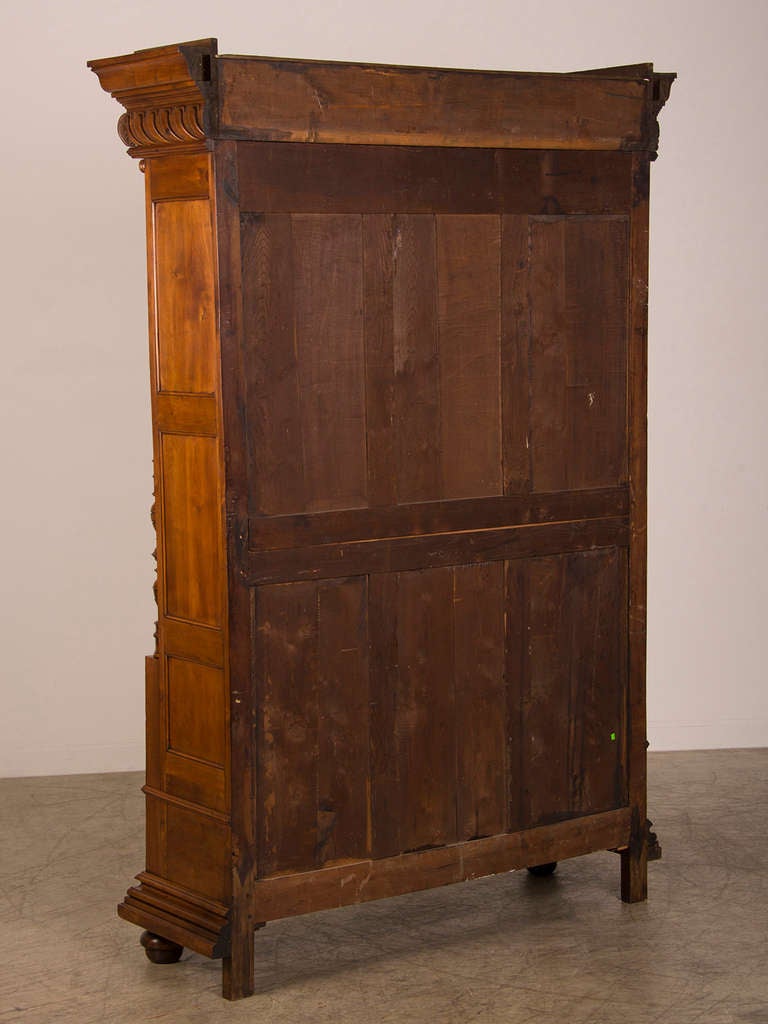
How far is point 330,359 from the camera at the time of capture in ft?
12.6

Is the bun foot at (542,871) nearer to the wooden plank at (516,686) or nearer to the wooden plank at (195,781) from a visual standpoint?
the wooden plank at (516,686)

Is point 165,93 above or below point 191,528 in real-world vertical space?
above

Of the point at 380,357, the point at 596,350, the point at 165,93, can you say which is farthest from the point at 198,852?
the point at 165,93

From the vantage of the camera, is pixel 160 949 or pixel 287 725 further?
pixel 160 949

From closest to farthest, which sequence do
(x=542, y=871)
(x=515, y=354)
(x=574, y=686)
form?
(x=515, y=354) → (x=574, y=686) → (x=542, y=871)

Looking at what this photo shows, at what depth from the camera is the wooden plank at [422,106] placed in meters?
3.63

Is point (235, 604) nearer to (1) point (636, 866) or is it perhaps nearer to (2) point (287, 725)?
(2) point (287, 725)

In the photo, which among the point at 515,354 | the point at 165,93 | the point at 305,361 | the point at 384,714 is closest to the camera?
the point at 165,93

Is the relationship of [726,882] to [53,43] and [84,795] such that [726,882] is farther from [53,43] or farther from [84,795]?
[53,43]

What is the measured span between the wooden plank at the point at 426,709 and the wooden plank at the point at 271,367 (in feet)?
1.40

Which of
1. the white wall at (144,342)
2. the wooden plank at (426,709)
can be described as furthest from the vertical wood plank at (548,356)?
the white wall at (144,342)

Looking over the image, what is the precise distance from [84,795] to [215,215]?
259 centimetres

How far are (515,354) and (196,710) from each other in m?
1.21

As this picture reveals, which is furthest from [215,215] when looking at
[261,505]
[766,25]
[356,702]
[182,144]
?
[766,25]
